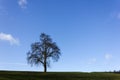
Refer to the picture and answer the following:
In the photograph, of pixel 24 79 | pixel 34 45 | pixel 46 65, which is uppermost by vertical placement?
pixel 34 45

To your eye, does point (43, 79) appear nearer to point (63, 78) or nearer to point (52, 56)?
point (63, 78)

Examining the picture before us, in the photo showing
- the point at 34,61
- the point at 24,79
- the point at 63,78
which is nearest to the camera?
the point at 24,79

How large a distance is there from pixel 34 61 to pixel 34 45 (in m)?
4.61

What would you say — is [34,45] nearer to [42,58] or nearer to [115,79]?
[42,58]

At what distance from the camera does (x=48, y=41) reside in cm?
9006

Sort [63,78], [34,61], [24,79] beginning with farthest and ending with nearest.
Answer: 1. [34,61]
2. [63,78]
3. [24,79]

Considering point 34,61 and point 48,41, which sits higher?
point 48,41

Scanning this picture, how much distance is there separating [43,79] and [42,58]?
27085 millimetres

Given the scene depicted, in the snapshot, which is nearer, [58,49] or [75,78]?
[75,78]

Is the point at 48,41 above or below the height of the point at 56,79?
above

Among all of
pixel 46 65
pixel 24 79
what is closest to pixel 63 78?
pixel 24 79

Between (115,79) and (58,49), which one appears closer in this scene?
(115,79)

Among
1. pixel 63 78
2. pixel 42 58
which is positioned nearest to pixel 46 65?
pixel 42 58

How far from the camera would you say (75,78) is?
65812mm
